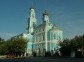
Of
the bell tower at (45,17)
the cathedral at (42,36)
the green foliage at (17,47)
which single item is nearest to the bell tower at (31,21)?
the cathedral at (42,36)

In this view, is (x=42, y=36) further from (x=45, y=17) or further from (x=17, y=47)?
(x=17, y=47)

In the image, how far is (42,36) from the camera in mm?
101312

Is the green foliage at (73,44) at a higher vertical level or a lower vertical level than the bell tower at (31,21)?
lower

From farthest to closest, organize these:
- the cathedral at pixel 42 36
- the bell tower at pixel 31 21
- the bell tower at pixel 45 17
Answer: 1. the bell tower at pixel 31 21
2. the bell tower at pixel 45 17
3. the cathedral at pixel 42 36

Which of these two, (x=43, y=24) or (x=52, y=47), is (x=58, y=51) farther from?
(x=43, y=24)

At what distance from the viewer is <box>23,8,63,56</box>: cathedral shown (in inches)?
3824

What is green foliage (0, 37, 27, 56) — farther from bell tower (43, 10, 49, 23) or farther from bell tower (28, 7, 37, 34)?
bell tower (28, 7, 37, 34)

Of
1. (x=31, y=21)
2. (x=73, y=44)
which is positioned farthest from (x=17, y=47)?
(x=31, y=21)

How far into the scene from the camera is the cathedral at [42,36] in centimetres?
9712

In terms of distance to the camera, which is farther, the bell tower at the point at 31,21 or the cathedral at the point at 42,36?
the bell tower at the point at 31,21

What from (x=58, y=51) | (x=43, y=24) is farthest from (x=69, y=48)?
(x=43, y=24)

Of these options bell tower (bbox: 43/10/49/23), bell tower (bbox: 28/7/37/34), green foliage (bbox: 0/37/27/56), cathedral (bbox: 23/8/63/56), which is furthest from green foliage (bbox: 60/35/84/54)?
bell tower (bbox: 28/7/37/34)

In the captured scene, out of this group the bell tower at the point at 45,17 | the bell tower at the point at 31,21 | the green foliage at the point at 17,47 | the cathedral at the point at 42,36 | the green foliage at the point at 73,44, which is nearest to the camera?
the green foliage at the point at 73,44

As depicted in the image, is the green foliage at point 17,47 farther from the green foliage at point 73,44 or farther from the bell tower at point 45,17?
the bell tower at point 45,17
